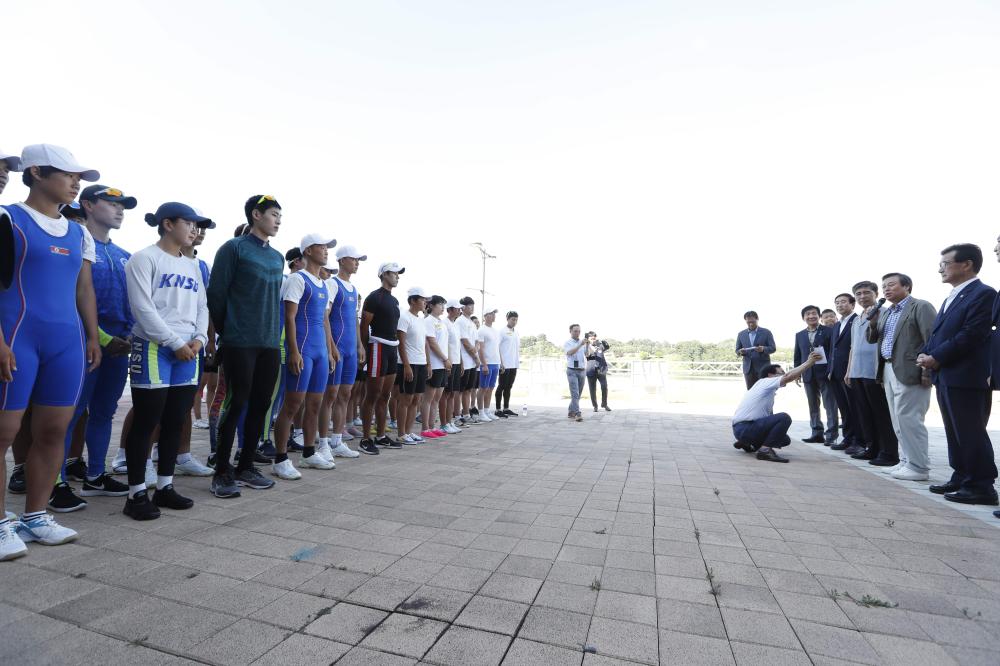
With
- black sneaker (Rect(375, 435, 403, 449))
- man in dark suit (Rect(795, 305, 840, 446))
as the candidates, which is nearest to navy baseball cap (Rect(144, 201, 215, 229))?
black sneaker (Rect(375, 435, 403, 449))

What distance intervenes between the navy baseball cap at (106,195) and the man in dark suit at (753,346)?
9712 mm

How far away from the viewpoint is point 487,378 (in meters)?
9.85

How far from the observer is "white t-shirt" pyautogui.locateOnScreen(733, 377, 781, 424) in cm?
631

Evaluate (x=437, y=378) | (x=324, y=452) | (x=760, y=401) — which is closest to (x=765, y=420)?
(x=760, y=401)

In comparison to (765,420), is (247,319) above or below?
above

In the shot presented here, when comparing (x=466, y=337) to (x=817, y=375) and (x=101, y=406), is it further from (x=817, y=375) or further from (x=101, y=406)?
(x=817, y=375)

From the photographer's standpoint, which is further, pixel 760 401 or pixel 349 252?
A: pixel 760 401

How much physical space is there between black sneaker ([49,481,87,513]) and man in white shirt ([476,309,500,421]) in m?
6.66

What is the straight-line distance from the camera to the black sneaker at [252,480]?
387 centimetres

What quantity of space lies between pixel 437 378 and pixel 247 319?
12.4 feet

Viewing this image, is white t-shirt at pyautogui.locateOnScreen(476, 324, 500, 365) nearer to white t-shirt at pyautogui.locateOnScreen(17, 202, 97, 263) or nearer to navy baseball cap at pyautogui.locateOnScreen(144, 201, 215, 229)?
navy baseball cap at pyautogui.locateOnScreen(144, 201, 215, 229)

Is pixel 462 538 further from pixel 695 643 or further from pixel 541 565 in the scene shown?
pixel 695 643

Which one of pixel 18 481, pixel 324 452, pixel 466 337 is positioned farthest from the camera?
pixel 466 337

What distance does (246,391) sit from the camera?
370 cm
